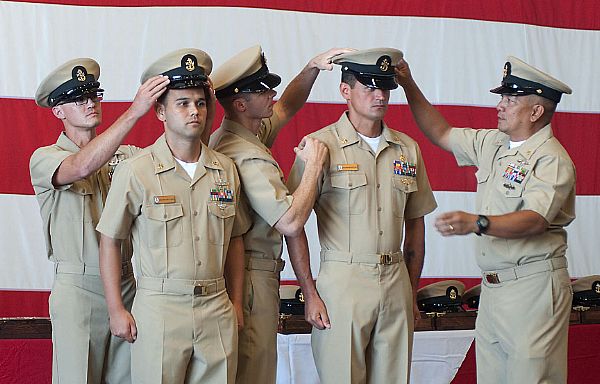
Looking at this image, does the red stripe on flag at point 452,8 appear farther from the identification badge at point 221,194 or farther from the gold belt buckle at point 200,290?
the gold belt buckle at point 200,290

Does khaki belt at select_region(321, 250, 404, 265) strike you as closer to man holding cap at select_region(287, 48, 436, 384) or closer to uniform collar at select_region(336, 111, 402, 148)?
man holding cap at select_region(287, 48, 436, 384)

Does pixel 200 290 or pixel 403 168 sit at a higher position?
pixel 403 168

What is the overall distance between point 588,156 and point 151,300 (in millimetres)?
3350

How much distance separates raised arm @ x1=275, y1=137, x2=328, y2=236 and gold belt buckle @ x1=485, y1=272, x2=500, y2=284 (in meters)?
0.81

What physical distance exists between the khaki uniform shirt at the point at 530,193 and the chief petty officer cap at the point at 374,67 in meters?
0.59

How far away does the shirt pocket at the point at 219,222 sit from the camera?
2982 mm

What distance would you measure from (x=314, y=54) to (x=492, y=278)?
197 centimetres

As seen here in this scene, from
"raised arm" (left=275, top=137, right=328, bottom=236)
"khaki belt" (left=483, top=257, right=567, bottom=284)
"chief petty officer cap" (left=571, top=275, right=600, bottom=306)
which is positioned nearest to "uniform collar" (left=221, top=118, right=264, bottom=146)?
"raised arm" (left=275, top=137, right=328, bottom=236)

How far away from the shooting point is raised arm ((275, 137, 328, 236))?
3113mm

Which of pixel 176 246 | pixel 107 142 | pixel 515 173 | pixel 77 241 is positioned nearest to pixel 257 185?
pixel 176 246

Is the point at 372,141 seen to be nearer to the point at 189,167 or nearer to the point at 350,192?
the point at 350,192

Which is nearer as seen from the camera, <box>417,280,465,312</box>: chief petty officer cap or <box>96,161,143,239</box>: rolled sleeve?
<box>96,161,143,239</box>: rolled sleeve

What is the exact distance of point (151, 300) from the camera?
9.55 ft

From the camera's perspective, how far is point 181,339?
2.88 meters
